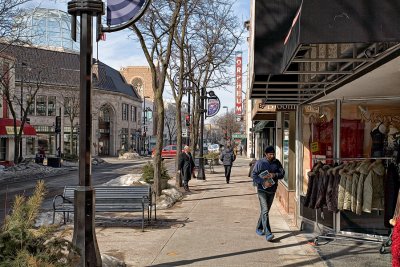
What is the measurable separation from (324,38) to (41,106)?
56.2 m

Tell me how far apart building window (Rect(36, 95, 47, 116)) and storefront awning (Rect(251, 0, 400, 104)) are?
167 ft

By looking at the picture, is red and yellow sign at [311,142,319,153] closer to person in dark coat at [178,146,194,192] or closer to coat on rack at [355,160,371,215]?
coat on rack at [355,160,371,215]

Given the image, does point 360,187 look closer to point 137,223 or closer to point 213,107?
point 137,223

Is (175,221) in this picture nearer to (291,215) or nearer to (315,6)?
(291,215)

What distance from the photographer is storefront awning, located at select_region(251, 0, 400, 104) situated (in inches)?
155

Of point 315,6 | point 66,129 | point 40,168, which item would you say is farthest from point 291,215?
point 66,129

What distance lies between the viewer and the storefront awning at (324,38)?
12.9 ft

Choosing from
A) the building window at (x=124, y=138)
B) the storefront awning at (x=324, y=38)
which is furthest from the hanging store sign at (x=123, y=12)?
the building window at (x=124, y=138)

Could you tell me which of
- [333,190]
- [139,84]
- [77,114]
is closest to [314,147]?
[333,190]

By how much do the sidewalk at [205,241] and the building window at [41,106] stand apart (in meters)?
47.4

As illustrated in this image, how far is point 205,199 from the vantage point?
14883 millimetres

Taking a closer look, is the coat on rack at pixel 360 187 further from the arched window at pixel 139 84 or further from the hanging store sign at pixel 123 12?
the arched window at pixel 139 84

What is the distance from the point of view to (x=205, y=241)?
815 centimetres

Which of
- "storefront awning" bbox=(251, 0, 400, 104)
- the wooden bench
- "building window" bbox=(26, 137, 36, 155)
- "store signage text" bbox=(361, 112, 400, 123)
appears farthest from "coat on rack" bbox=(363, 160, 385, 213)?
"building window" bbox=(26, 137, 36, 155)
